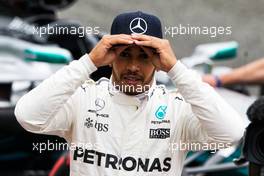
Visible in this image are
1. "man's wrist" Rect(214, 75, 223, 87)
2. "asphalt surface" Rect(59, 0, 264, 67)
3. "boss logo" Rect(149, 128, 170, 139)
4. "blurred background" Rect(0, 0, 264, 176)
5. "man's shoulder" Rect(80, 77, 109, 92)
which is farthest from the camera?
"asphalt surface" Rect(59, 0, 264, 67)

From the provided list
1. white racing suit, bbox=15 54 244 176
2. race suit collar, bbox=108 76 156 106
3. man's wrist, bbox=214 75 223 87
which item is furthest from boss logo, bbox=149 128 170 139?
man's wrist, bbox=214 75 223 87

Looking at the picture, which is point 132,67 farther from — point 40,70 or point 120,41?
point 40,70

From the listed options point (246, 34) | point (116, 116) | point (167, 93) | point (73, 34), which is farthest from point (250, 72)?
point (246, 34)

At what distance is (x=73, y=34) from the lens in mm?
5957

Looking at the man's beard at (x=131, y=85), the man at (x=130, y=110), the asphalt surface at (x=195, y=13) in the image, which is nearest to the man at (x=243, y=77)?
the man at (x=130, y=110)

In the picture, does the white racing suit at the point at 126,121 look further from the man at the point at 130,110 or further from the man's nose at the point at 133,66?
the man's nose at the point at 133,66

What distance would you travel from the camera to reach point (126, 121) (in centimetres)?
307

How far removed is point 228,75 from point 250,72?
96 mm

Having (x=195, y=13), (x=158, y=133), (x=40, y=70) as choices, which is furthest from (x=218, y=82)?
(x=195, y=13)

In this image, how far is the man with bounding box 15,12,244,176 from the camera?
2.97 metres

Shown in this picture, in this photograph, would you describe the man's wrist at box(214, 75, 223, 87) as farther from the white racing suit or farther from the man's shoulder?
the man's shoulder

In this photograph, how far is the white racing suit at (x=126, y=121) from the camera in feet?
9.78

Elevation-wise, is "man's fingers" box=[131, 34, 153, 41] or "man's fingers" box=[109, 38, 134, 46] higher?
"man's fingers" box=[131, 34, 153, 41]

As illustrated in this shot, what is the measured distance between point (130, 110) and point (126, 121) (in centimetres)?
5
